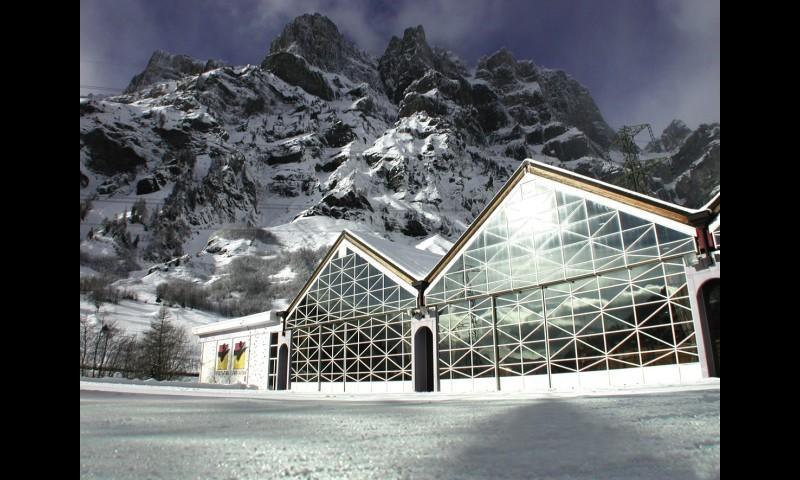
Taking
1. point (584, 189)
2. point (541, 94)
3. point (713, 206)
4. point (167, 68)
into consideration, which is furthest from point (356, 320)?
point (167, 68)

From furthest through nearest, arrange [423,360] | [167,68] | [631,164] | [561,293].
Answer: [167,68] → [631,164] → [423,360] → [561,293]

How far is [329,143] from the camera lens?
131000mm

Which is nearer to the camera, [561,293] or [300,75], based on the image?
[561,293]

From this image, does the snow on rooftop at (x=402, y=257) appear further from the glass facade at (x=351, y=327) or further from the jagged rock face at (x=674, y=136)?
the jagged rock face at (x=674, y=136)

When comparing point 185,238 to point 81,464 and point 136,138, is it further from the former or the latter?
point 81,464

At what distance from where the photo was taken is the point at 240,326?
26.9 m

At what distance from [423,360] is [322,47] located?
532 ft

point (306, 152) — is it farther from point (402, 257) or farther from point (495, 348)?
point (495, 348)

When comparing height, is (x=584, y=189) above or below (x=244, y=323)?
above

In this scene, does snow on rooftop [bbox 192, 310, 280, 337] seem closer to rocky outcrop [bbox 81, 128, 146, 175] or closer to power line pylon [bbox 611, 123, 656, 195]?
power line pylon [bbox 611, 123, 656, 195]

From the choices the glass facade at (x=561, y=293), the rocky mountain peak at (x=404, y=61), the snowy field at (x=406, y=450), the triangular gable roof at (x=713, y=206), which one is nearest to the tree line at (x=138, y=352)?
the glass facade at (x=561, y=293)

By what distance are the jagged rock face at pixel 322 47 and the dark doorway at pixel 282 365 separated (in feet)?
486
